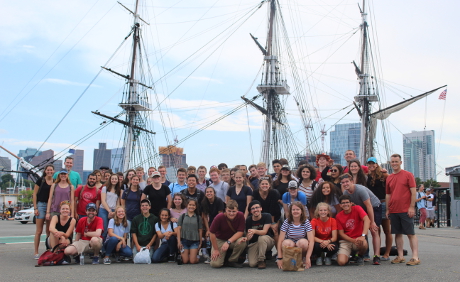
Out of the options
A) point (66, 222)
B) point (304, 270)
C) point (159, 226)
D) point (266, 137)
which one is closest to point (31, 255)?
point (66, 222)

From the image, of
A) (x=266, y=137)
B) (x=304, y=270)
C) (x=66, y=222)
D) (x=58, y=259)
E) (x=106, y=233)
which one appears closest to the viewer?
(x=304, y=270)

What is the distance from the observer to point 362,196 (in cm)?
852

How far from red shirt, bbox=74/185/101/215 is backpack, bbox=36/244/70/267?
51.8 inches

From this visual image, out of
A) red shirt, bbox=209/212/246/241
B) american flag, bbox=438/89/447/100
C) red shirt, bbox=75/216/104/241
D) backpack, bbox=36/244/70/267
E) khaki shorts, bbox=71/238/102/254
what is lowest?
backpack, bbox=36/244/70/267

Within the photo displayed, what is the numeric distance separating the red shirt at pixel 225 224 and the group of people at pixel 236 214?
0.02 m

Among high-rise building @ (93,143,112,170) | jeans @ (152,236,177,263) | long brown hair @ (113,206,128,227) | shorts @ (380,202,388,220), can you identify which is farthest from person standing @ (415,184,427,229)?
high-rise building @ (93,143,112,170)

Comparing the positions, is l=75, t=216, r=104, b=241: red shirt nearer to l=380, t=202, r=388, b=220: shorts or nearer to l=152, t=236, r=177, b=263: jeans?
l=152, t=236, r=177, b=263: jeans

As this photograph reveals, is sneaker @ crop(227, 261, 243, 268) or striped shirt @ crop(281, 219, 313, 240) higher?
striped shirt @ crop(281, 219, 313, 240)

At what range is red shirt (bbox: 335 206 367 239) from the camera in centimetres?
835

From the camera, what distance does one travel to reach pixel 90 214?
30.9ft

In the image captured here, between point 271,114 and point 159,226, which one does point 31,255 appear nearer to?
point 159,226

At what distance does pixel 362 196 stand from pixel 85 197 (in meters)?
5.93

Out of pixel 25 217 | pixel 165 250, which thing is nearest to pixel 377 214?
pixel 165 250

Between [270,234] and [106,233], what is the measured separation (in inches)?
143
